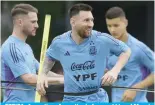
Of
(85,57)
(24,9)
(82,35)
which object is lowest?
(85,57)

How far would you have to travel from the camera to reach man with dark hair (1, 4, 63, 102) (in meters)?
7.79

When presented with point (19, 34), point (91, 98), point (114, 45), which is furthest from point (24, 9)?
point (91, 98)

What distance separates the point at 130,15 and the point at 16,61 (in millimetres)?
5955

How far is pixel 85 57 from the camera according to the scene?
7.27 m

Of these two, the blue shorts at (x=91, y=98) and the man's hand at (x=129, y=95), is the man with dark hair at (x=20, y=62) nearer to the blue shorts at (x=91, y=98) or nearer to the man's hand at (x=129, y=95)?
the blue shorts at (x=91, y=98)

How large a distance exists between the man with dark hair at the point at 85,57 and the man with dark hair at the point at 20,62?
491 millimetres

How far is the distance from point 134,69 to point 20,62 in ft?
5.39

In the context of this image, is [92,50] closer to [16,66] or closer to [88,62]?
[88,62]

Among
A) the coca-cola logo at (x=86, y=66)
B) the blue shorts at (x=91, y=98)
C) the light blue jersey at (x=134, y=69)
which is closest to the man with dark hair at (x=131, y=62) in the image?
the light blue jersey at (x=134, y=69)

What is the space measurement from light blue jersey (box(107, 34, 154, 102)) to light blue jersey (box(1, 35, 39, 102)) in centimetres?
124

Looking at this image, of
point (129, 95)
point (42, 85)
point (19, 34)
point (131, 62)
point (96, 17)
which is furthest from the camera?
point (96, 17)

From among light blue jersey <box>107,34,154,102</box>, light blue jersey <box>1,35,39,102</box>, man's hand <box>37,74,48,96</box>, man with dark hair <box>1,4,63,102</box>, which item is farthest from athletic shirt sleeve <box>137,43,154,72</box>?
man's hand <box>37,74,48,96</box>

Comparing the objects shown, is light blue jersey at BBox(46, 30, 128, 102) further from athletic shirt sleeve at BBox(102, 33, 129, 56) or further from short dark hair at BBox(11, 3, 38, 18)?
short dark hair at BBox(11, 3, 38, 18)

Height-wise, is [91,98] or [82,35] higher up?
[82,35]
